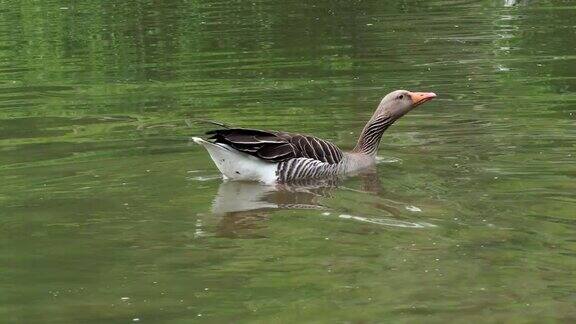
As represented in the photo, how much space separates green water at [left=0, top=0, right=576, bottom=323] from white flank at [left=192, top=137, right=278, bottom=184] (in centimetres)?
14

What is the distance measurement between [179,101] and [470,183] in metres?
7.39

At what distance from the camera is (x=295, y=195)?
11.8m

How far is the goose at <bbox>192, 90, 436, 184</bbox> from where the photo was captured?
11.9 m

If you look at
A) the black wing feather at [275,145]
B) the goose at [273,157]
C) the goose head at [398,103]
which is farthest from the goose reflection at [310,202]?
the goose head at [398,103]

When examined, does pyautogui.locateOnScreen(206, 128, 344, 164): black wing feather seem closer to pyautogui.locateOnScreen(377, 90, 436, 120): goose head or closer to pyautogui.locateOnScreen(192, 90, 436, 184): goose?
pyautogui.locateOnScreen(192, 90, 436, 184): goose

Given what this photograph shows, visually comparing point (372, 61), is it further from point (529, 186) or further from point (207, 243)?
point (207, 243)

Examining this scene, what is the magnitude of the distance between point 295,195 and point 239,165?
2.34 feet

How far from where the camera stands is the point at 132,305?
836 centimetres

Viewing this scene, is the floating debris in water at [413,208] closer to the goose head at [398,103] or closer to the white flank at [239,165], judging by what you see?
the white flank at [239,165]

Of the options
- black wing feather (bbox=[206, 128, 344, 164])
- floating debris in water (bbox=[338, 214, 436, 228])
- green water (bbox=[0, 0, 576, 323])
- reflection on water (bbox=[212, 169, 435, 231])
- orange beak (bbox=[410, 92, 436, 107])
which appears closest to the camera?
green water (bbox=[0, 0, 576, 323])

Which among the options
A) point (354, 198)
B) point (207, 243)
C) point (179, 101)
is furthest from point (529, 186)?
point (179, 101)

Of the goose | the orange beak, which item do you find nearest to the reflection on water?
the goose

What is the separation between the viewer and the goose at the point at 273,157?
11.9m

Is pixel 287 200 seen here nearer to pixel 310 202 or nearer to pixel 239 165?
pixel 310 202
